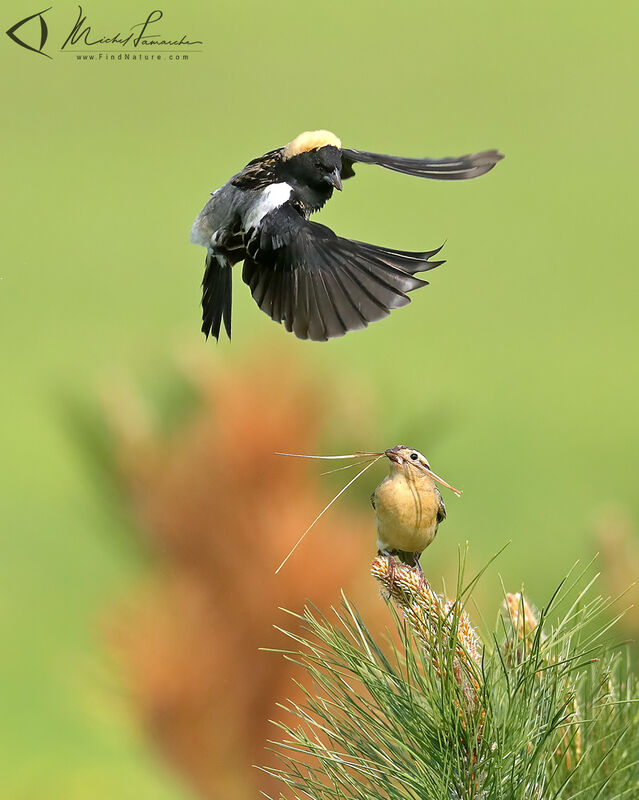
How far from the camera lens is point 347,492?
1.71m

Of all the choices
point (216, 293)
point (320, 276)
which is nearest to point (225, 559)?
point (216, 293)

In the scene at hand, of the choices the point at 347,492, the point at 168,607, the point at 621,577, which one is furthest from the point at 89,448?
the point at 621,577

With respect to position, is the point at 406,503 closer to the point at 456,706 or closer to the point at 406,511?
the point at 406,511

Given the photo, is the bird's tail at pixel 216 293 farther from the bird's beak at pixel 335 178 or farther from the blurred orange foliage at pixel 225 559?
the blurred orange foliage at pixel 225 559

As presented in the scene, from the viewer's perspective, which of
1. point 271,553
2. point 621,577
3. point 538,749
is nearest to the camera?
point 538,749

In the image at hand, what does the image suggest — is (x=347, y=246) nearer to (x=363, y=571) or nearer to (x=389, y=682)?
(x=389, y=682)

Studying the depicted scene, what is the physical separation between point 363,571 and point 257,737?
0.35m

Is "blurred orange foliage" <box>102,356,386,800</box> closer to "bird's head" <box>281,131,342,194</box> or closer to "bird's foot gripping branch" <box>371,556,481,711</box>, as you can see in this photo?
"bird's head" <box>281,131,342,194</box>

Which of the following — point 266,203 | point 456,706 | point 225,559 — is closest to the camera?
point 456,706

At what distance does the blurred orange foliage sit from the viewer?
167cm

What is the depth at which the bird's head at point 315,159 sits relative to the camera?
80 centimetres

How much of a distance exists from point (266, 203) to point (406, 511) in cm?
26

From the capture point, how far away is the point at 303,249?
0.75 meters

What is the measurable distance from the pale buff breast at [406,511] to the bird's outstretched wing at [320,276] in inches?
4.2
